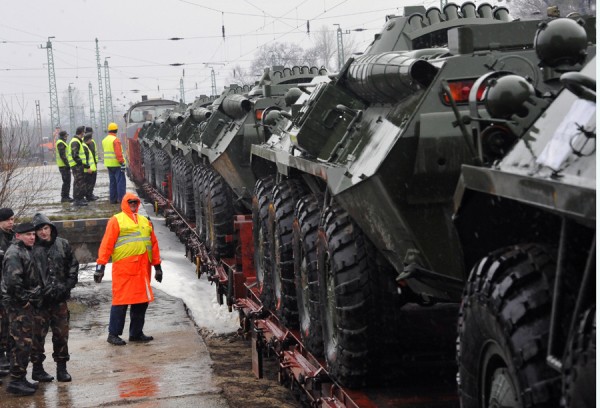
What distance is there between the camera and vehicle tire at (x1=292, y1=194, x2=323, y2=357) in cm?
702

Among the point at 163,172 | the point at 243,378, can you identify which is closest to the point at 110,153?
the point at 163,172

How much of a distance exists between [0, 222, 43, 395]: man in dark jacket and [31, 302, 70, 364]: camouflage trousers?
3.1 inches

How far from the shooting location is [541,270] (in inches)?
137

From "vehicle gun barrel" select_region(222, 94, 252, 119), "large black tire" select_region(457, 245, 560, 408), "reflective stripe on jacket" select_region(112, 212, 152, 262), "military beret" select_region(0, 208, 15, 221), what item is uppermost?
"vehicle gun barrel" select_region(222, 94, 252, 119)

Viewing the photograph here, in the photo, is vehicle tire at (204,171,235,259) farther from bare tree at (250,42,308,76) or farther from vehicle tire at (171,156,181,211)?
bare tree at (250,42,308,76)

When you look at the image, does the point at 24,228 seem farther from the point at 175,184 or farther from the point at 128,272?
the point at 175,184

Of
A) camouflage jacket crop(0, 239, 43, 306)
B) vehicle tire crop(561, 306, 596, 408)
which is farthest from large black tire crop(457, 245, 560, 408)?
camouflage jacket crop(0, 239, 43, 306)

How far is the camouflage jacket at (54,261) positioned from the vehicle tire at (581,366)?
22.6 feet

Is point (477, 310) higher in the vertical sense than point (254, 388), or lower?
higher

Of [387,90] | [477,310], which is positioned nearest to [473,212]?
[477,310]

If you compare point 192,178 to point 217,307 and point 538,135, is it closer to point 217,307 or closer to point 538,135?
point 217,307

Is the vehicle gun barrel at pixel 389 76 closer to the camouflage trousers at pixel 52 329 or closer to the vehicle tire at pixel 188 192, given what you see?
the camouflage trousers at pixel 52 329

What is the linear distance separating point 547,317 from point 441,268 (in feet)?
7.06

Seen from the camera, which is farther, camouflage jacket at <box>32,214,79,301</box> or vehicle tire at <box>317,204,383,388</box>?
camouflage jacket at <box>32,214,79,301</box>
